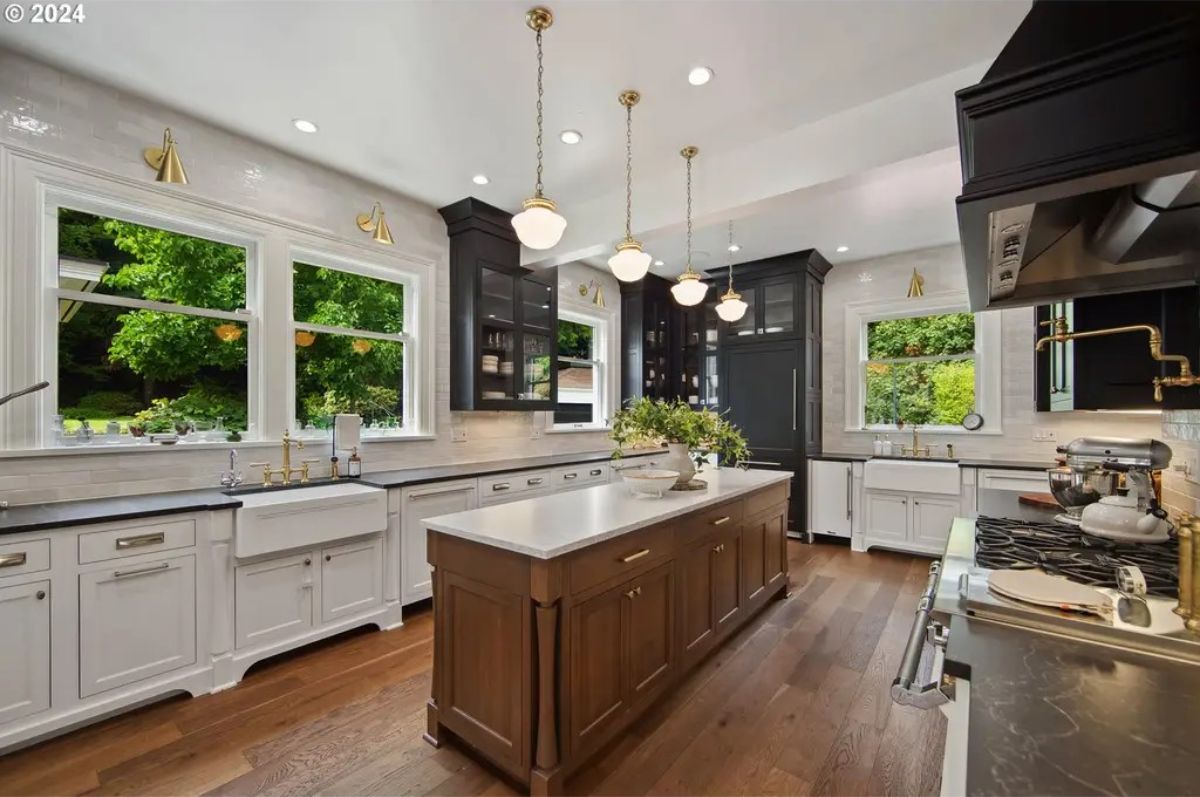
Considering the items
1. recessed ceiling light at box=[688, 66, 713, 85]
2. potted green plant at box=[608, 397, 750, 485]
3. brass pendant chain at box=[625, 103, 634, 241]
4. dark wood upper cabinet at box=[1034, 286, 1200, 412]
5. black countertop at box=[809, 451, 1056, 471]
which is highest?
recessed ceiling light at box=[688, 66, 713, 85]

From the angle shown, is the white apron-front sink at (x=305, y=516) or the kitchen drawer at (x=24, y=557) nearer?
the kitchen drawer at (x=24, y=557)

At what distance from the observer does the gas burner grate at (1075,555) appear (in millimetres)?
1293

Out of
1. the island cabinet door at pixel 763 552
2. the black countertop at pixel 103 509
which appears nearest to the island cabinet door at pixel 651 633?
the island cabinet door at pixel 763 552

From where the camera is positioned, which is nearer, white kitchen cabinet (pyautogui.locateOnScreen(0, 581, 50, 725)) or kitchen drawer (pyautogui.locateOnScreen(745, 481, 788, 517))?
white kitchen cabinet (pyautogui.locateOnScreen(0, 581, 50, 725))

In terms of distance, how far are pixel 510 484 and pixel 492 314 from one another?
1472 millimetres

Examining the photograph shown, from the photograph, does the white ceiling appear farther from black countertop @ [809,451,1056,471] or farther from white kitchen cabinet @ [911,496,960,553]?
white kitchen cabinet @ [911,496,960,553]

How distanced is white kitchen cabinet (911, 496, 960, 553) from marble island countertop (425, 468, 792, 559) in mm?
2695

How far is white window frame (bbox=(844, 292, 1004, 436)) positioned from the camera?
15.6ft

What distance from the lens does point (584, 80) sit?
8.43 ft

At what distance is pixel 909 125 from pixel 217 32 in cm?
336

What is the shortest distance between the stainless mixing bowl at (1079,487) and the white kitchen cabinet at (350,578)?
11.5ft

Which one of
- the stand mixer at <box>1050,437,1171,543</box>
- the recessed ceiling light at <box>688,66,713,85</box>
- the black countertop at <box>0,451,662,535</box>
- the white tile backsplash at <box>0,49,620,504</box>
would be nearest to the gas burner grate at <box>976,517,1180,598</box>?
the stand mixer at <box>1050,437,1171,543</box>

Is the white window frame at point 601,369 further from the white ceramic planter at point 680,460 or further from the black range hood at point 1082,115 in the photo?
the black range hood at point 1082,115

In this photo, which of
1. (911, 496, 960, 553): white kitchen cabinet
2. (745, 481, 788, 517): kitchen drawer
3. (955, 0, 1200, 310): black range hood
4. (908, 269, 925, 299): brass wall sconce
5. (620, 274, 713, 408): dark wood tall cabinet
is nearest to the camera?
(955, 0, 1200, 310): black range hood
